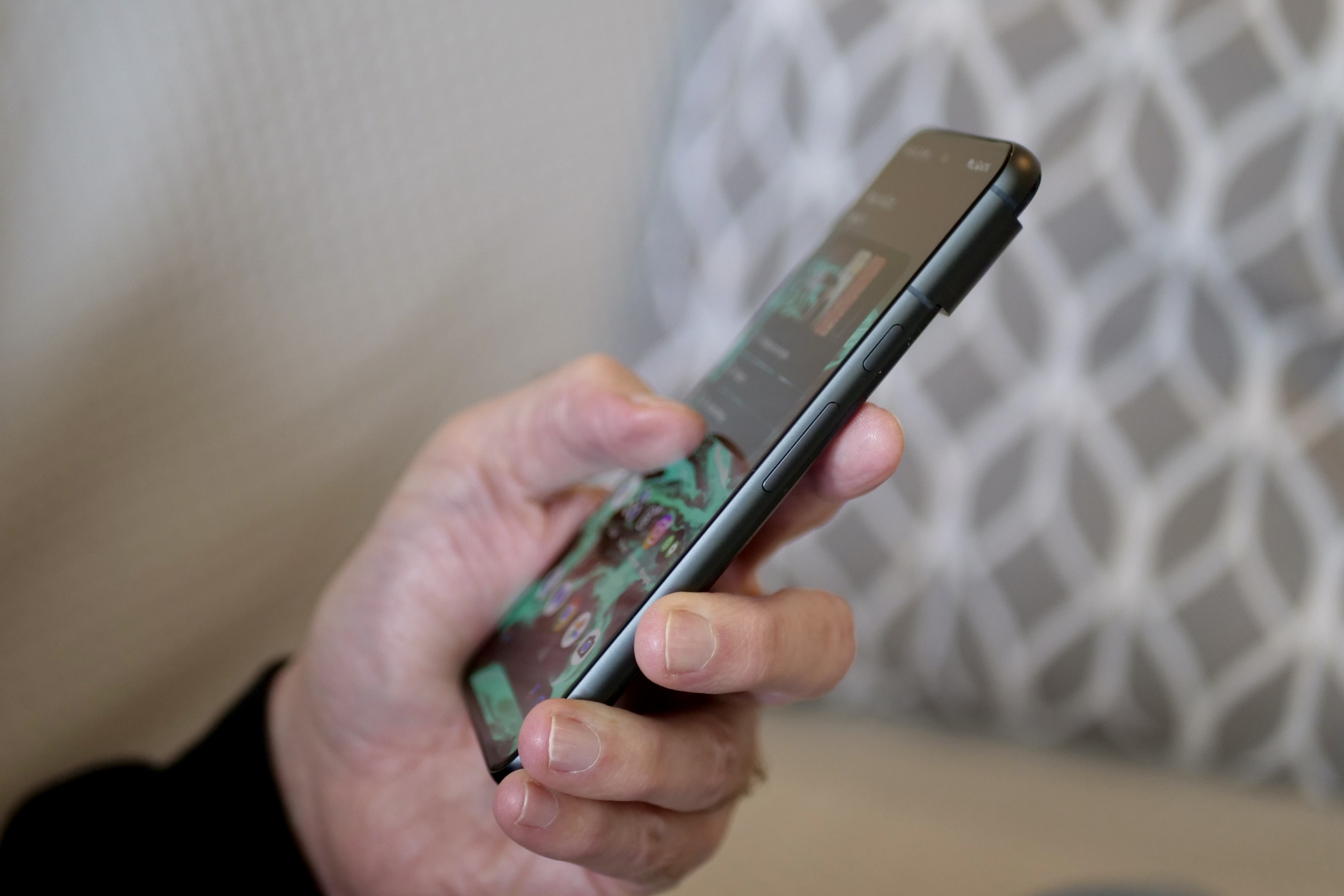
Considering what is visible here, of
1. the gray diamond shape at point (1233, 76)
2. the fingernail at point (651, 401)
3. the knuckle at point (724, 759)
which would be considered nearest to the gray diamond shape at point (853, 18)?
the gray diamond shape at point (1233, 76)

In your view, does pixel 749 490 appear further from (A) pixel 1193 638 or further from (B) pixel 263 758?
(A) pixel 1193 638

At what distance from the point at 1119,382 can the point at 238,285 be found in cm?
65

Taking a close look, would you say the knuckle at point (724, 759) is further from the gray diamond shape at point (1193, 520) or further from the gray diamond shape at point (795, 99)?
the gray diamond shape at point (795, 99)

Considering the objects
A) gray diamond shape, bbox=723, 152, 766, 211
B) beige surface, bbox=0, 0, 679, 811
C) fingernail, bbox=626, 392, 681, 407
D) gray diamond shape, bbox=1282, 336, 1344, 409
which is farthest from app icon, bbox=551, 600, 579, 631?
gray diamond shape, bbox=1282, 336, 1344, 409

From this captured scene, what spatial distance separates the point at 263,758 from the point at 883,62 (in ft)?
2.23

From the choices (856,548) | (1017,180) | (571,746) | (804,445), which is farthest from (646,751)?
(856,548)

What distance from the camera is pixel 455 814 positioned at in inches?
21.3

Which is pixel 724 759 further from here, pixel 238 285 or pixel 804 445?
pixel 238 285

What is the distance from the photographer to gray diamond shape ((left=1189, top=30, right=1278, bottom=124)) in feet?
2.27

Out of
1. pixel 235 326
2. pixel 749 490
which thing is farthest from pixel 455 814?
pixel 235 326

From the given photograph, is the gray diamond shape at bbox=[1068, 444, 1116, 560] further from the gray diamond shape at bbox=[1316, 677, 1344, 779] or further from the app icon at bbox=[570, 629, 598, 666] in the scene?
the app icon at bbox=[570, 629, 598, 666]

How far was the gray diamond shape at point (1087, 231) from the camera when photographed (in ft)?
2.39

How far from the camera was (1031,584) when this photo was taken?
29.8 inches

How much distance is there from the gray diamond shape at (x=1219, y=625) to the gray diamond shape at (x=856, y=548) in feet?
0.74
